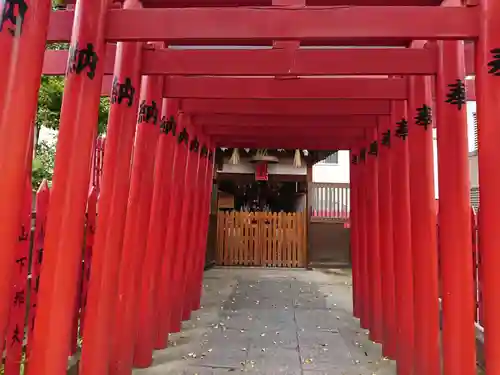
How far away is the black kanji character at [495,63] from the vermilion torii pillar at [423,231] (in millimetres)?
1162

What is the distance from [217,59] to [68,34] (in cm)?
129

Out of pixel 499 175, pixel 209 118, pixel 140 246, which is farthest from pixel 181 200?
pixel 499 175

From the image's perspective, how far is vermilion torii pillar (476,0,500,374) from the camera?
253 centimetres

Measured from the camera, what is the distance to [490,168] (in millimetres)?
2604

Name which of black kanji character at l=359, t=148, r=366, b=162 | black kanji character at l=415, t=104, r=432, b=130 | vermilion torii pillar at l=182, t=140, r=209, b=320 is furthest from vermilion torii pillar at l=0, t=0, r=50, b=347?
black kanji character at l=359, t=148, r=366, b=162

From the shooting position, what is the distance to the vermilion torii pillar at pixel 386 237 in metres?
4.69

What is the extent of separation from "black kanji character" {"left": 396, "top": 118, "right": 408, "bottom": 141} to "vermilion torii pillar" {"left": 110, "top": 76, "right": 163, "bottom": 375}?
2.60 meters

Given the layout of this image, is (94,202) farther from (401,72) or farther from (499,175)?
(499,175)

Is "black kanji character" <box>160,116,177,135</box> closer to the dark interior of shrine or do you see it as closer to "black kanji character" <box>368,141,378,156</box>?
"black kanji character" <box>368,141,378,156</box>

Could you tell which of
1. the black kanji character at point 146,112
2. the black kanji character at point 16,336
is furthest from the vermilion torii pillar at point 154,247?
the black kanji character at point 16,336

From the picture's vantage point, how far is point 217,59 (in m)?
3.53

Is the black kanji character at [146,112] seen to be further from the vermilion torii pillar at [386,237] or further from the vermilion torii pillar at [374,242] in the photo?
the vermilion torii pillar at [374,242]

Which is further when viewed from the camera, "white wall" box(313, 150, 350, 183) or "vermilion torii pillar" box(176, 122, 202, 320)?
"white wall" box(313, 150, 350, 183)

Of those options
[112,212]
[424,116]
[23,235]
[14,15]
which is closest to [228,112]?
[112,212]
